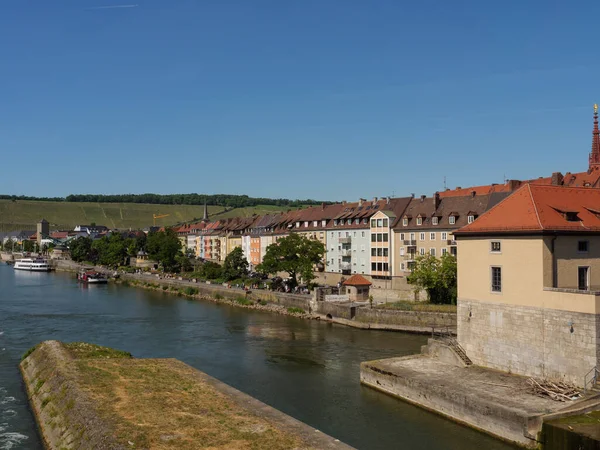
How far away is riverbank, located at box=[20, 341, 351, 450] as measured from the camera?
65.7 feet

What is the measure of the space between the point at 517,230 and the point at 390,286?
126 feet

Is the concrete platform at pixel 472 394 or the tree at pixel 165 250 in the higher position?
the tree at pixel 165 250

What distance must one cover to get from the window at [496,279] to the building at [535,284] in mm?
48

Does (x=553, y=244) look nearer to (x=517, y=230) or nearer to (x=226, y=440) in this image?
(x=517, y=230)

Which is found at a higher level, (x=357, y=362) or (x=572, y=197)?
(x=572, y=197)

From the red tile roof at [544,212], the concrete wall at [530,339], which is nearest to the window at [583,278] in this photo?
the red tile roof at [544,212]

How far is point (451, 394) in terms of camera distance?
2564 centimetres

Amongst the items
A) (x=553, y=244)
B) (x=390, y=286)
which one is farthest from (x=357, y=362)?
(x=390, y=286)

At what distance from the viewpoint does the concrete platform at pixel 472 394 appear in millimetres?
22312

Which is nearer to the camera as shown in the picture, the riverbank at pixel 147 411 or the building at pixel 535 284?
the riverbank at pixel 147 411

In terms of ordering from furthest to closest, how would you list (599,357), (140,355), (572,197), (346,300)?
(346,300) → (140,355) → (572,197) → (599,357)

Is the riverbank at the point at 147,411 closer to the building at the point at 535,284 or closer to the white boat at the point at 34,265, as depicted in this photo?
the building at the point at 535,284

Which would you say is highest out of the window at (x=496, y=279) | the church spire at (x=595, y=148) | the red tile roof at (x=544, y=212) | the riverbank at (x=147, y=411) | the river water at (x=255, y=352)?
the church spire at (x=595, y=148)

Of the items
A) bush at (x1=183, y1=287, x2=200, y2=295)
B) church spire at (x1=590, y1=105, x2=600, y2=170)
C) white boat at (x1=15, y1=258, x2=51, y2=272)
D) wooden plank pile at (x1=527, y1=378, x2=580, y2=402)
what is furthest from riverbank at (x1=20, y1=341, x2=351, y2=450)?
white boat at (x1=15, y1=258, x2=51, y2=272)
